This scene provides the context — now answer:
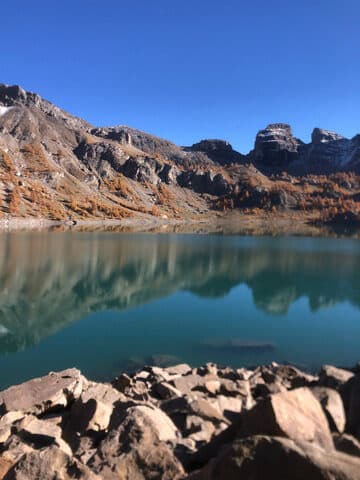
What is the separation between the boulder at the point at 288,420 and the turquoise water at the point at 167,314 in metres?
11.4

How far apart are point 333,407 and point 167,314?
21.0 m

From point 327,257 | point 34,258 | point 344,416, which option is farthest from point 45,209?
point 344,416

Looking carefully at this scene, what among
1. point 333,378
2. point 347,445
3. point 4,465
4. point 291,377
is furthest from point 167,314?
point 347,445

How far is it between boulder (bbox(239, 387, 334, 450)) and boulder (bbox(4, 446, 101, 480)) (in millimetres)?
2450

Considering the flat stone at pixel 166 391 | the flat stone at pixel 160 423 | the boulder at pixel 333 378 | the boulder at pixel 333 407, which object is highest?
the boulder at pixel 333 407

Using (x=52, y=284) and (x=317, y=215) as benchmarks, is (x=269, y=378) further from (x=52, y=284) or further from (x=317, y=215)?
(x=317, y=215)

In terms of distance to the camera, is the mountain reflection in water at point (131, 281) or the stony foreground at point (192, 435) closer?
Result: the stony foreground at point (192, 435)

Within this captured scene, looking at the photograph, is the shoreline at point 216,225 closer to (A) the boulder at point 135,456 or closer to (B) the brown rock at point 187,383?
(B) the brown rock at point 187,383

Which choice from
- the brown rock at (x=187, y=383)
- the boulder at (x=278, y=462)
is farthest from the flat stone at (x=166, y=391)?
the boulder at (x=278, y=462)

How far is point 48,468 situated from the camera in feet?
19.7

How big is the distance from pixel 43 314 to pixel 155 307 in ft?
25.6

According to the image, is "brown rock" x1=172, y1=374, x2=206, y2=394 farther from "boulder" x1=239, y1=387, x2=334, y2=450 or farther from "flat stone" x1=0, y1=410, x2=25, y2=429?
"boulder" x1=239, y1=387, x2=334, y2=450

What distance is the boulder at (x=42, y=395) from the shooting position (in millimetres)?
10172

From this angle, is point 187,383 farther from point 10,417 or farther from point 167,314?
point 167,314
